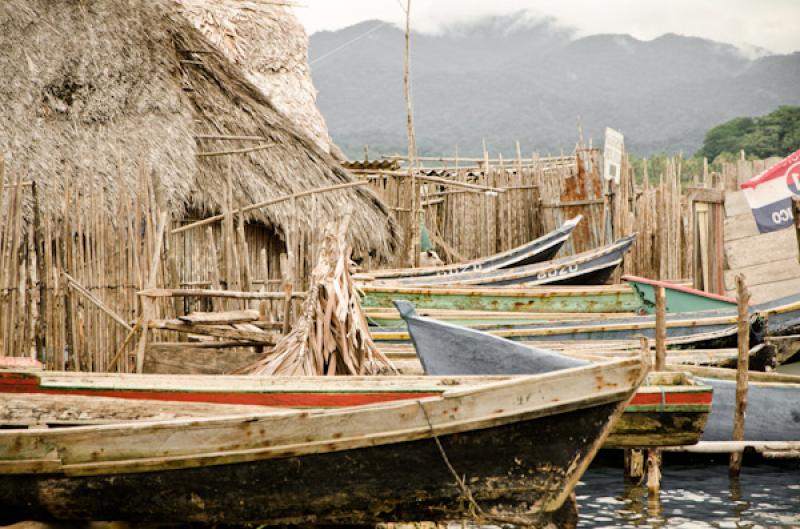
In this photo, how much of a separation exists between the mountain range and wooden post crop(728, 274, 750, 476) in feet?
313

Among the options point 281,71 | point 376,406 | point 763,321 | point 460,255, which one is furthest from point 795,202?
point 281,71

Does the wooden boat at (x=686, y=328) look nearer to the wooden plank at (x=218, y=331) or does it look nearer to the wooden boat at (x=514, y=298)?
the wooden boat at (x=514, y=298)

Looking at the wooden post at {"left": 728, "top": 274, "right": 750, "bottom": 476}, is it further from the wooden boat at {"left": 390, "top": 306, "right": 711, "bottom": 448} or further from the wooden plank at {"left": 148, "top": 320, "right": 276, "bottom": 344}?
the wooden plank at {"left": 148, "top": 320, "right": 276, "bottom": 344}

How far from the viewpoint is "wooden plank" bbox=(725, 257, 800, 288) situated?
12.0m

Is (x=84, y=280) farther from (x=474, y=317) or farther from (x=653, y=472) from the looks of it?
(x=474, y=317)

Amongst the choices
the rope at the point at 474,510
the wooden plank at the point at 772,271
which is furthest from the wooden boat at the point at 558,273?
the rope at the point at 474,510

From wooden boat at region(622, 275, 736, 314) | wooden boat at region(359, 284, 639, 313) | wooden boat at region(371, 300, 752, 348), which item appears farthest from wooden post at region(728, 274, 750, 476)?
wooden boat at region(359, 284, 639, 313)

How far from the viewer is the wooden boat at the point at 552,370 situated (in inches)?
272

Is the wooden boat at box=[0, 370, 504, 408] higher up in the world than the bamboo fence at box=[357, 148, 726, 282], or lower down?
lower down

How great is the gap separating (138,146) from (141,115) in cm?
67

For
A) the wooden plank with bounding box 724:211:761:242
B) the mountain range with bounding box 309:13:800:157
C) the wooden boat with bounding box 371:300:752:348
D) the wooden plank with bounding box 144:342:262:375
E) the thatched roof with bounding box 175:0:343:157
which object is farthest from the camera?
the mountain range with bounding box 309:13:800:157

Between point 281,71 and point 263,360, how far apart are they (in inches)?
506

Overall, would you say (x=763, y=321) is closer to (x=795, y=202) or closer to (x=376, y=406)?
(x=795, y=202)

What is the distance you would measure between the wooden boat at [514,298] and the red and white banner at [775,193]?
1800 millimetres
